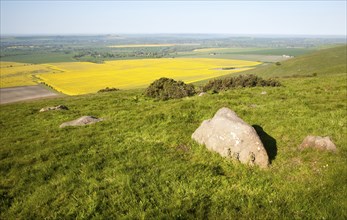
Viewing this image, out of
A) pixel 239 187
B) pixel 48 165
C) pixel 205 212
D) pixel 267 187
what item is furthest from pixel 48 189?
pixel 267 187

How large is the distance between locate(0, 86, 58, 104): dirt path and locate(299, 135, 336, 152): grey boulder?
67.8 m

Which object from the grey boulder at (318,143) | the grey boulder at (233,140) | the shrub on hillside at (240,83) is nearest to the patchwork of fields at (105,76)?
the shrub on hillside at (240,83)

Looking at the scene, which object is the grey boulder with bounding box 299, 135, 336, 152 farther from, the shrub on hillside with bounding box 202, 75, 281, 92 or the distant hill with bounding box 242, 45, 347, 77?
the distant hill with bounding box 242, 45, 347, 77

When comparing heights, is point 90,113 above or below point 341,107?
below

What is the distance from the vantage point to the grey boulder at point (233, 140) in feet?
35.9

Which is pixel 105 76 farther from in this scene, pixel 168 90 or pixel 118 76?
pixel 168 90

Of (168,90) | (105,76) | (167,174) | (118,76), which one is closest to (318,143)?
(167,174)

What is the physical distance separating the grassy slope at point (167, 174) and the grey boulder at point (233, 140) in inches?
18.3

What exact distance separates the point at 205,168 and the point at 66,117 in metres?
15.2

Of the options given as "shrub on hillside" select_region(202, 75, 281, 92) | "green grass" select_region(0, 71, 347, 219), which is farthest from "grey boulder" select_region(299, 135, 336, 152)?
"shrub on hillside" select_region(202, 75, 281, 92)

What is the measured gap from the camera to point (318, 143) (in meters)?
11.7

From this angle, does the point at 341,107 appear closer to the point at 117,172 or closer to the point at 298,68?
the point at 117,172

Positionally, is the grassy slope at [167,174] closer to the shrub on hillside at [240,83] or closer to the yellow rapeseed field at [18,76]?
the shrub on hillside at [240,83]

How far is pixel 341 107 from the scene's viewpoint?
58.9 feet
